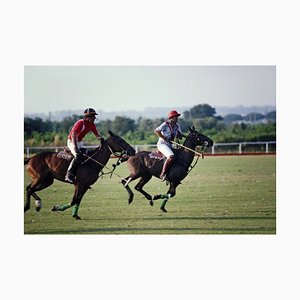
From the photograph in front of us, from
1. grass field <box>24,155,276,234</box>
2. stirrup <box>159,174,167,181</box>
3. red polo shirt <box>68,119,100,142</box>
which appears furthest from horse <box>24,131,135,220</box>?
stirrup <box>159,174,167,181</box>

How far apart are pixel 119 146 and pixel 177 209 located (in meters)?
1.56

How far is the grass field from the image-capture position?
15.4 meters

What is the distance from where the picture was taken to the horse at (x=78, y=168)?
50.7 ft

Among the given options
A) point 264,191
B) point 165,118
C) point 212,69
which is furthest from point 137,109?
point 264,191

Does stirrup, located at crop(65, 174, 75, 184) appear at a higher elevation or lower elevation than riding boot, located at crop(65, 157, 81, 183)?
lower

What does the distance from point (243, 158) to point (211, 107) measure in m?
1.65

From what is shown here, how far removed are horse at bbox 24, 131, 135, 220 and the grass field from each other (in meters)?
0.15

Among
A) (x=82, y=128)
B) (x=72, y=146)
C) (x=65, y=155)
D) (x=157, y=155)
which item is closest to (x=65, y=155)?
(x=65, y=155)

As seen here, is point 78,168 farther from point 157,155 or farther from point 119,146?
point 157,155

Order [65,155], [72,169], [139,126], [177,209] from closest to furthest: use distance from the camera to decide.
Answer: [72,169]
[65,155]
[177,209]
[139,126]

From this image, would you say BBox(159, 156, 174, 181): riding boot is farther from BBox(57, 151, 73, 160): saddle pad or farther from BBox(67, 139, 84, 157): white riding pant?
BBox(57, 151, 73, 160): saddle pad

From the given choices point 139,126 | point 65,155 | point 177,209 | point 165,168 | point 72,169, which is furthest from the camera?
point 139,126

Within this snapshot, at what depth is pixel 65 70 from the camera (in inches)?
614

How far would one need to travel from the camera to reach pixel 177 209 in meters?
15.8
